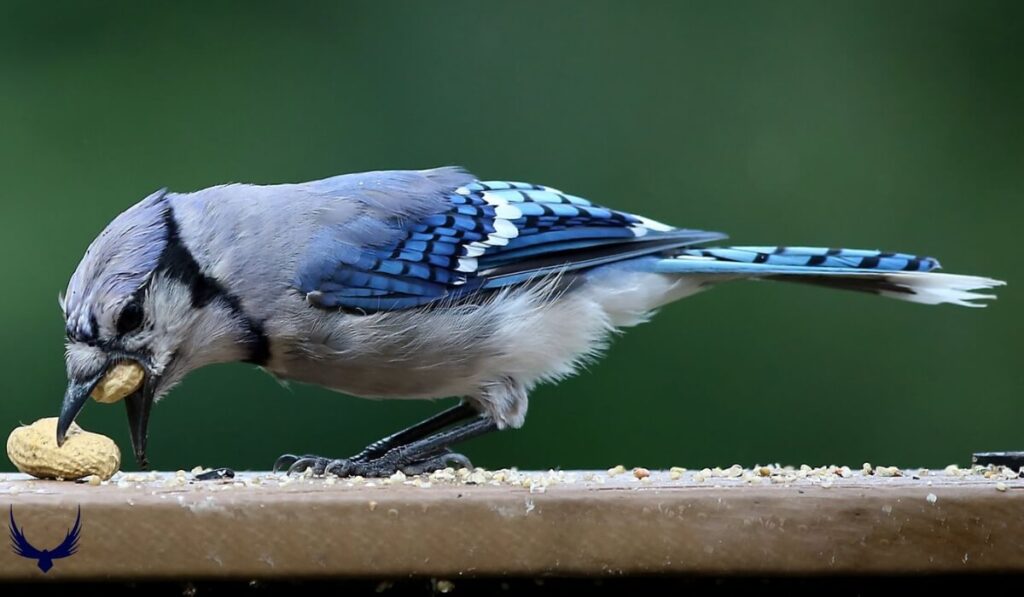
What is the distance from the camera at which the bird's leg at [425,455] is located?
86.0 inches

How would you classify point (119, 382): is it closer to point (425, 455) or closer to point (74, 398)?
point (74, 398)

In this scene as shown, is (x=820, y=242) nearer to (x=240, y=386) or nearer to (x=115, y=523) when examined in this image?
(x=240, y=386)

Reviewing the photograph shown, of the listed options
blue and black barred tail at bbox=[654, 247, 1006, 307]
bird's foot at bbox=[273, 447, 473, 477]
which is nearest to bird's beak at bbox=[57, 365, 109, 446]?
bird's foot at bbox=[273, 447, 473, 477]

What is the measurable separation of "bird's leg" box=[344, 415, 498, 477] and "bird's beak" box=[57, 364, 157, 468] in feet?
0.94

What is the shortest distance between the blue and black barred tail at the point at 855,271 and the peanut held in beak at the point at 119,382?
0.99m

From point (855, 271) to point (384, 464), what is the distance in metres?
0.83

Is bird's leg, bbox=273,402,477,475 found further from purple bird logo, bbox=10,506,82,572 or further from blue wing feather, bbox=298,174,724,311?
purple bird logo, bbox=10,506,82,572

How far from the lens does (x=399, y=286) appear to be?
7.43ft

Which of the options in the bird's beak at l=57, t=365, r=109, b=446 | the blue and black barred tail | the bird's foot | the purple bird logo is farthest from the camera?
the blue and black barred tail

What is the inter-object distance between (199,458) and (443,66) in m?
1.10

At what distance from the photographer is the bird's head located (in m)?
1.89

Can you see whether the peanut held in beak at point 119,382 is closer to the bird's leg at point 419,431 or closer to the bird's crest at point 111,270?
the bird's crest at point 111,270

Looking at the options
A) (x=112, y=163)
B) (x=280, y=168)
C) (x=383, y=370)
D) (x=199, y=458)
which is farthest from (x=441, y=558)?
(x=112, y=163)

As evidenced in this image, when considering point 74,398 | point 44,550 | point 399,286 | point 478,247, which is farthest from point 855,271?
point 44,550
